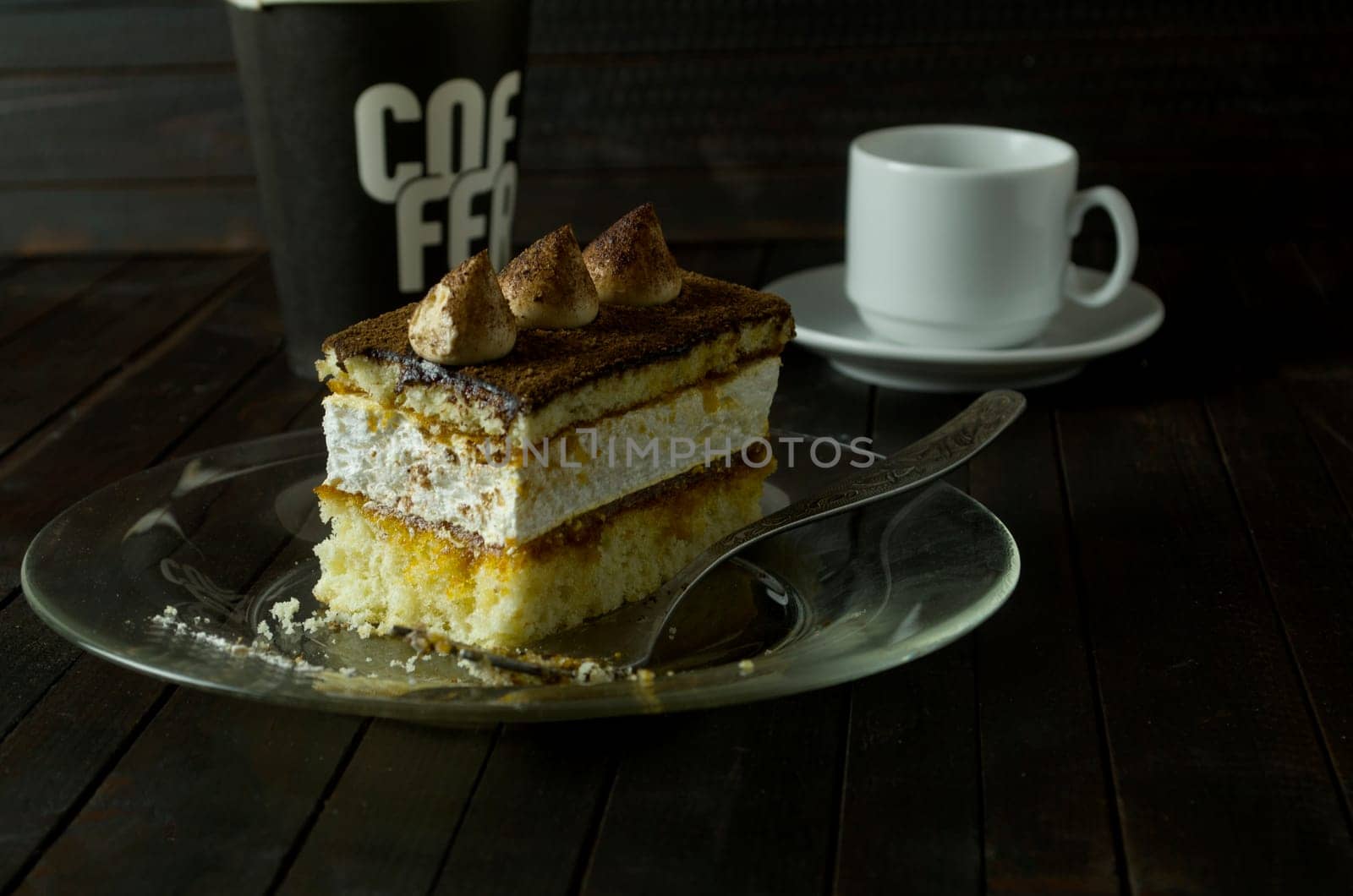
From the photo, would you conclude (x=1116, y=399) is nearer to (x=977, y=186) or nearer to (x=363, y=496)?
(x=977, y=186)

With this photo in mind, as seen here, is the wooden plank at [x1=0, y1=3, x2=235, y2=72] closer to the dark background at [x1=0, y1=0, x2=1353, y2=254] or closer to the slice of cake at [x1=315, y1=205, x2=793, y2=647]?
the dark background at [x1=0, y1=0, x2=1353, y2=254]

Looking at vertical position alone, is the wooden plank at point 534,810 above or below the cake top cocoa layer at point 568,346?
below

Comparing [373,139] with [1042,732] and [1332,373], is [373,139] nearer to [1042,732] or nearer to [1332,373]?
[1042,732]

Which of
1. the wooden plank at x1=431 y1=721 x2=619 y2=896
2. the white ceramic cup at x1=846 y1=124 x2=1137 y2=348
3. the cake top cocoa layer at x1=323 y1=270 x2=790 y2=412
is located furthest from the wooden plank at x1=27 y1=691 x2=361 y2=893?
the white ceramic cup at x1=846 y1=124 x2=1137 y2=348

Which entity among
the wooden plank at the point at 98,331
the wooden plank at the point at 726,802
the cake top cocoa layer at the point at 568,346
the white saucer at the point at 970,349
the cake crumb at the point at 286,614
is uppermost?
the cake top cocoa layer at the point at 568,346

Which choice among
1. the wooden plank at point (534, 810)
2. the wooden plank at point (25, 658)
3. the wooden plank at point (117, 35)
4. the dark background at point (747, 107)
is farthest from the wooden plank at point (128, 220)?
the wooden plank at point (534, 810)

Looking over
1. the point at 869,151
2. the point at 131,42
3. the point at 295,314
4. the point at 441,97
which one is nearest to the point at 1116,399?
the point at 869,151

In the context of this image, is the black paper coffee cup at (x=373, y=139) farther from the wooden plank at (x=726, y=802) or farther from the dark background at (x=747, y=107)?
the wooden plank at (x=726, y=802)
